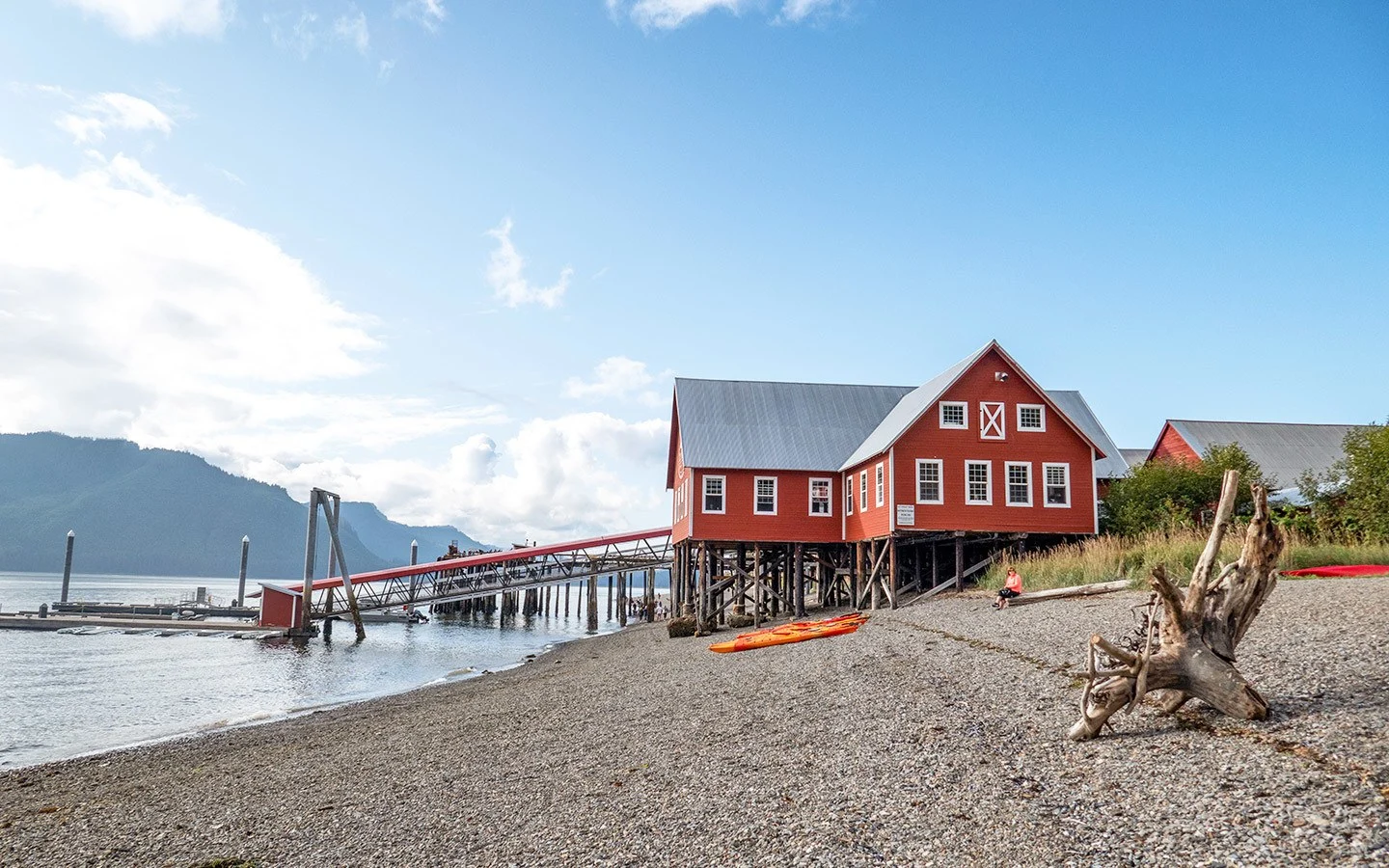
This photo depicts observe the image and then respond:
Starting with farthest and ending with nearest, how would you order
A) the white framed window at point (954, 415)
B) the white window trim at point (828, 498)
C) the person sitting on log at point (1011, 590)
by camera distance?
the white window trim at point (828, 498) < the white framed window at point (954, 415) < the person sitting on log at point (1011, 590)

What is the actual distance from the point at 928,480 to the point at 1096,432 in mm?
15644

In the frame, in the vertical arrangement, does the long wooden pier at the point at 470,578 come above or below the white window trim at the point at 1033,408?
below

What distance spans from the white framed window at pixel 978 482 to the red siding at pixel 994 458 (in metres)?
0.10

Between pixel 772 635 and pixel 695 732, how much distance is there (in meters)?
10.4

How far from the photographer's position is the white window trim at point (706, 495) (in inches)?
1378

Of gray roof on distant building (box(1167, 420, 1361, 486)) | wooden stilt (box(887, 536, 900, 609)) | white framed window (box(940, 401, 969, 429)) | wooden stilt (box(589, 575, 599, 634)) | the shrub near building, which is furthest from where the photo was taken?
wooden stilt (box(589, 575, 599, 634))

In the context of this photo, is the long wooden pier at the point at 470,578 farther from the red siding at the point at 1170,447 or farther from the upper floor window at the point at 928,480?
the red siding at the point at 1170,447

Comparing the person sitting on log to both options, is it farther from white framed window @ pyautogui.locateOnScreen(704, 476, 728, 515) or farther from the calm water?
the calm water

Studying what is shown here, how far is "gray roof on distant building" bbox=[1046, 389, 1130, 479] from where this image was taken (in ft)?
122

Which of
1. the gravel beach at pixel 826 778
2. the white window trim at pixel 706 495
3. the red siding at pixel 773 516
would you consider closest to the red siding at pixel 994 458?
the red siding at pixel 773 516

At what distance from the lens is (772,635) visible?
22.3 metres

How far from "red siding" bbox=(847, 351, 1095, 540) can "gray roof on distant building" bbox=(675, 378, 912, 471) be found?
591 centimetres

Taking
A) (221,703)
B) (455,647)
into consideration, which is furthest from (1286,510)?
(455,647)

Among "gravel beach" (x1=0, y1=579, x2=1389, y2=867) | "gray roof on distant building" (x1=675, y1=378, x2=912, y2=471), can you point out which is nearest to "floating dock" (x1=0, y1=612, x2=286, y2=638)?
"gray roof on distant building" (x1=675, y1=378, x2=912, y2=471)
